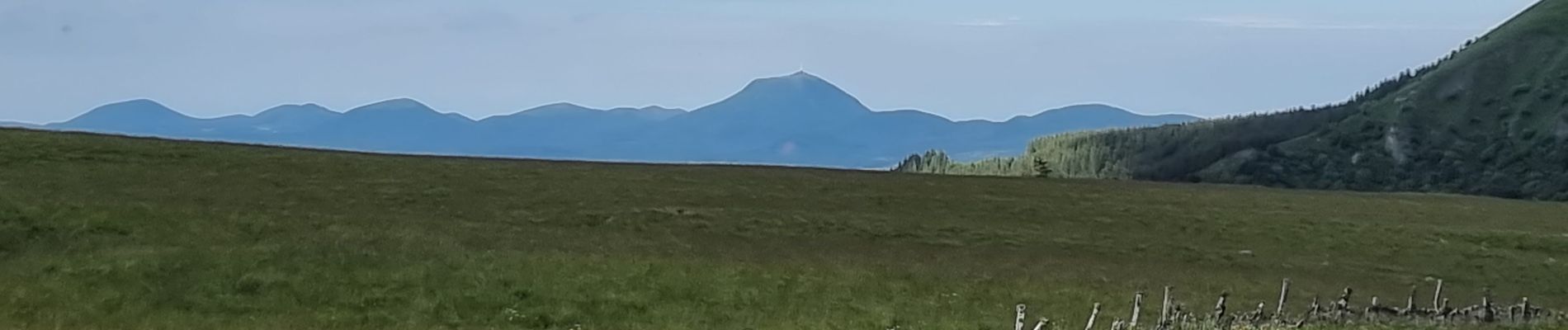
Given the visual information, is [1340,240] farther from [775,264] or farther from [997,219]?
[775,264]

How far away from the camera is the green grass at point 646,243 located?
2714cm

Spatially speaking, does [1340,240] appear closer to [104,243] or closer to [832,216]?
[832,216]

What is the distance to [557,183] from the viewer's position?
52750 millimetres

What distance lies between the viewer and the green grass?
27.1m

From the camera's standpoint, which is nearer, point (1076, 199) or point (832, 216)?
point (832, 216)

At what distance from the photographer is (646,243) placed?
39344 millimetres

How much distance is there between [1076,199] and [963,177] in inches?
408

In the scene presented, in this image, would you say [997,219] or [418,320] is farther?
[997,219]

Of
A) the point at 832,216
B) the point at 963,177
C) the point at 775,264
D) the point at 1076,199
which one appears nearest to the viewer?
the point at 775,264

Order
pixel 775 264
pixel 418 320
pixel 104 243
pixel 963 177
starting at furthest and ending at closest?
1. pixel 963 177
2. pixel 775 264
3. pixel 104 243
4. pixel 418 320

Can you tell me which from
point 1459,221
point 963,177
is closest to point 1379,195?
point 1459,221

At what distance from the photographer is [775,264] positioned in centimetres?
3597

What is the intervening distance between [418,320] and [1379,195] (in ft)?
188

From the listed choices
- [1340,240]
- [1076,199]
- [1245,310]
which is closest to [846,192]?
[1076,199]
